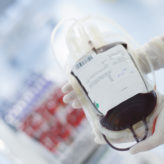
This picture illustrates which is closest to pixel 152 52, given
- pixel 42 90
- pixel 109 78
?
pixel 109 78

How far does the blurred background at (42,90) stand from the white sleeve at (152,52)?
0.35m

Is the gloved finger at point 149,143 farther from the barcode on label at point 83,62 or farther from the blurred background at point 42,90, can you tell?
the blurred background at point 42,90

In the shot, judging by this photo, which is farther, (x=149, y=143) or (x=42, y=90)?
(x=42, y=90)

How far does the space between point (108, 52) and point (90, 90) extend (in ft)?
0.33

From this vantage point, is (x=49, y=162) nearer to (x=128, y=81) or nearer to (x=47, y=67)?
(x=47, y=67)

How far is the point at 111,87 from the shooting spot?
62 cm

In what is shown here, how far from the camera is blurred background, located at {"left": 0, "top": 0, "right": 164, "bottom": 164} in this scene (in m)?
1.20

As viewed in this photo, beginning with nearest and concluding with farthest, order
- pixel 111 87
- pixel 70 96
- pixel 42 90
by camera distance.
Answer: pixel 111 87
pixel 70 96
pixel 42 90

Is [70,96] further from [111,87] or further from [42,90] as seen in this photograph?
[42,90]

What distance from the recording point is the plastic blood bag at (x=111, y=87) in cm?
62

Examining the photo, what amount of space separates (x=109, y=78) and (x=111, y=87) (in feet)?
0.07

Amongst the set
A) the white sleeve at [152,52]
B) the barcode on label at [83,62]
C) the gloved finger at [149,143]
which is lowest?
the gloved finger at [149,143]

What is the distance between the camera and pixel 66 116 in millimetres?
1228

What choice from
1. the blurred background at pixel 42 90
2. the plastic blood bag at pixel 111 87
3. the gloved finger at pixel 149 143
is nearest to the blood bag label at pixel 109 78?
the plastic blood bag at pixel 111 87
